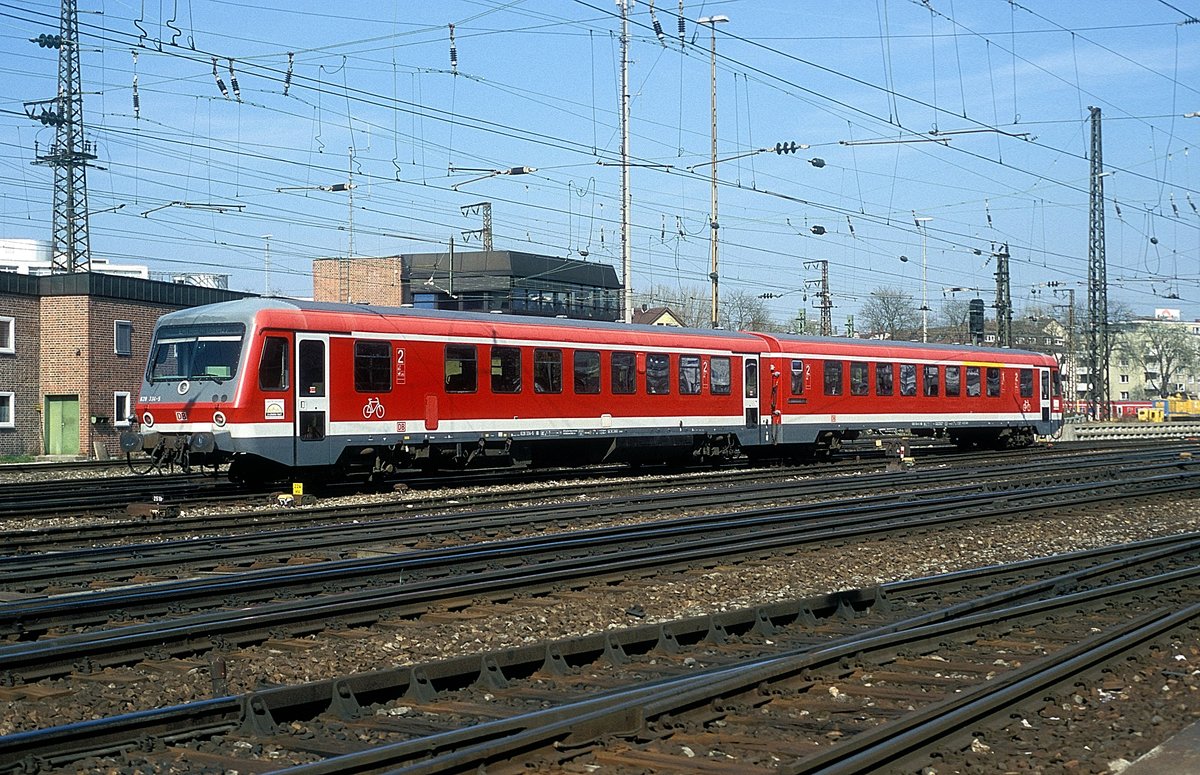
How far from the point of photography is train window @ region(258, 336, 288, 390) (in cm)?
1945

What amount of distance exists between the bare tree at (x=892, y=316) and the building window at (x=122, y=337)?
57514 mm

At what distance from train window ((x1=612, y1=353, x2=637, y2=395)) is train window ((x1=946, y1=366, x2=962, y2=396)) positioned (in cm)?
1221

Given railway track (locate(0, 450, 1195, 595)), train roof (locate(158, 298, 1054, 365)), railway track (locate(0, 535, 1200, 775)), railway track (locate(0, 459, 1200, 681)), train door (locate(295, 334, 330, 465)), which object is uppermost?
train roof (locate(158, 298, 1054, 365))

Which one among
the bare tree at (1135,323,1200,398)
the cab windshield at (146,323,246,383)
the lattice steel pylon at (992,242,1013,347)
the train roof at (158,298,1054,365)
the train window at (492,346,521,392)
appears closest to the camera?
the cab windshield at (146,323,246,383)

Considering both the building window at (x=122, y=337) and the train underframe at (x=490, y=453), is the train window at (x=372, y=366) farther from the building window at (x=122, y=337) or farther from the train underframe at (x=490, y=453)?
the building window at (x=122, y=337)

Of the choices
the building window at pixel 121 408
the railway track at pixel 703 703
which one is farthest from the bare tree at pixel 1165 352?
the railway track at pixel 703 703

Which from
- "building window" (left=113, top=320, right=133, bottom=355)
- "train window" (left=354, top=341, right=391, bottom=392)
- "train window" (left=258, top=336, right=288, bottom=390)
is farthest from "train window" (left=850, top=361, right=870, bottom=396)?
"building window" (left=113, top=320, right=133, bottom=355)

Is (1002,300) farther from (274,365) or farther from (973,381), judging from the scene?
(274,365)

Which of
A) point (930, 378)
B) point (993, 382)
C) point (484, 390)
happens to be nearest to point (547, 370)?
point (484, 390)

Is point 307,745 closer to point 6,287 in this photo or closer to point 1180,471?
point 1180,471

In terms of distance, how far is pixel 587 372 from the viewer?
24.7 m

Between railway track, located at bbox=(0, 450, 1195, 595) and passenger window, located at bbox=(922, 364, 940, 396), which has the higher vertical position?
passenger window, located at bbox=(922, 364, 940, 396)

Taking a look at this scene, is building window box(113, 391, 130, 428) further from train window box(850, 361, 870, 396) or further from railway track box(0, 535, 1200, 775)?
railway track box(0, 535, 1200, 775)

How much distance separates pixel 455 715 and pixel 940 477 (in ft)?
65.3
